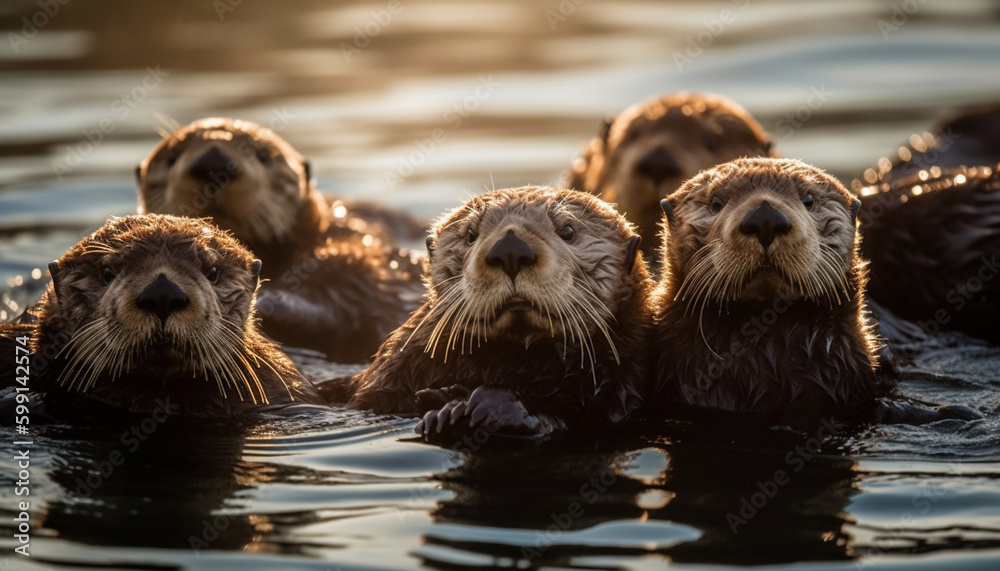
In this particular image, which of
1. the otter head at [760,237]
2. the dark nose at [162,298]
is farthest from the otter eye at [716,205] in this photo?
the dark nose at [162,298]

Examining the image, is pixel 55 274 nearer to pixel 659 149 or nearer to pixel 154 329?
pixel 154 329

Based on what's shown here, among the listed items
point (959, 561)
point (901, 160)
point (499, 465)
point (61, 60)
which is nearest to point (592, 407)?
point (499, 465)

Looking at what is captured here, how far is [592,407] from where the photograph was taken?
19.7ft

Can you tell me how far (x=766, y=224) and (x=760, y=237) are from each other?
0.22 ft

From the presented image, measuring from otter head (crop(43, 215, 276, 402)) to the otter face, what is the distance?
1.61 m

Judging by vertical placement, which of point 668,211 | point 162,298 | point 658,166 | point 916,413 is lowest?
point 916,413

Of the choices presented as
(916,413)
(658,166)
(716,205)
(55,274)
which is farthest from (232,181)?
(916,413)

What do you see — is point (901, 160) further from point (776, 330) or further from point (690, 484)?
point (690, 484)

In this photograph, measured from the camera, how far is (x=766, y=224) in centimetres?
575

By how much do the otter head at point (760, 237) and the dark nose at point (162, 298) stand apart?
6.99ft

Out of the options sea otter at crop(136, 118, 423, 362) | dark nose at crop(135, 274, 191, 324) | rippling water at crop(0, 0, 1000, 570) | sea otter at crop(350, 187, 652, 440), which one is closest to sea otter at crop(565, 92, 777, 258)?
sea otter at crop(136, 118, 423, 362)

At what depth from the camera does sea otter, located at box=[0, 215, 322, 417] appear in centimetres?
585

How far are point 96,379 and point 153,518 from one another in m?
1.45

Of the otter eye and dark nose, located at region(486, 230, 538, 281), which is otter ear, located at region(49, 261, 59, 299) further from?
the otter eye
